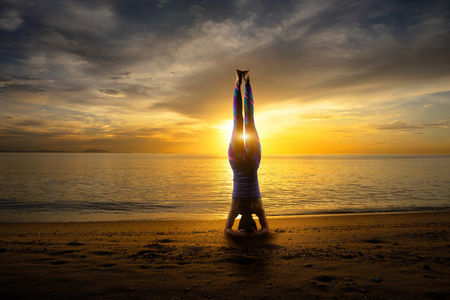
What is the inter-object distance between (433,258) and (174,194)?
20.4m

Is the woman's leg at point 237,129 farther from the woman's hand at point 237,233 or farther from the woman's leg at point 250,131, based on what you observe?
the woman's hand at point 237,233

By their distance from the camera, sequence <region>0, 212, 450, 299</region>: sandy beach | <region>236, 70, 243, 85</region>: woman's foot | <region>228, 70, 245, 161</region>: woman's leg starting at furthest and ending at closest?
<region>236, 70, 243, 85</region>: woman's foot, <region>228, 70, 245, 161</region>: woman's leg, <region>0, 212, 450, 299</region>: sandy beach

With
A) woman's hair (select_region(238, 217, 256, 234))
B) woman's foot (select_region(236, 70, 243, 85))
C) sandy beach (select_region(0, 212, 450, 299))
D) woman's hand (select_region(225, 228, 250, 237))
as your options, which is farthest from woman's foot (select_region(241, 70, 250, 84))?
sandy beach (select_region(0, 212, 450, 299))

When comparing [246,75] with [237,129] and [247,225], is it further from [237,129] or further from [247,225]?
[247,225]

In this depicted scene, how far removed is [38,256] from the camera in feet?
21.3

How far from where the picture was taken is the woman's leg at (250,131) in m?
8.26

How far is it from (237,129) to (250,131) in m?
0.41

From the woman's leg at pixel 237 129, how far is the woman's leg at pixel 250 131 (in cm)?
16

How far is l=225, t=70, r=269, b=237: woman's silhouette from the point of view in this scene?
27.1 ft

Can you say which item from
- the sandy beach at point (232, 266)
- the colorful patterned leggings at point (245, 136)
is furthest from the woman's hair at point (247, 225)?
the colorful patterned leggings at point (245, 136)

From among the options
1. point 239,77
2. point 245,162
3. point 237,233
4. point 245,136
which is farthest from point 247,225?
point 239,77

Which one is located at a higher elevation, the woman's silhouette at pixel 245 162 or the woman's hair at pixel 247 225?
the woman's silhouette at pixel 245 162

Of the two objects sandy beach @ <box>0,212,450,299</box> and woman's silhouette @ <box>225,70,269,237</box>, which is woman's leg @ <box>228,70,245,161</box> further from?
sandy beach @ <box>0,212,450,299</box>

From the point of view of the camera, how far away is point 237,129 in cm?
835
